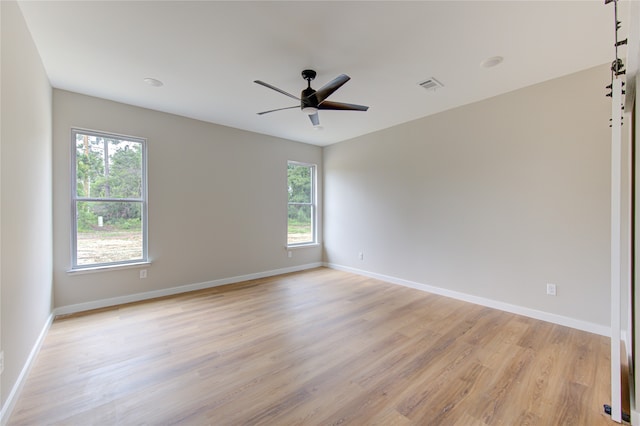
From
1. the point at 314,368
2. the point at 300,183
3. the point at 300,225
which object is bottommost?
the point at 314,368

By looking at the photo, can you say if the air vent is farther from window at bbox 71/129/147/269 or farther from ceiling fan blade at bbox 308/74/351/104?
window at bbox 71/129/147/269

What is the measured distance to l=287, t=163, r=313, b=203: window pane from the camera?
563cm

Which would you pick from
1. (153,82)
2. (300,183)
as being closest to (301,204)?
(300,183)

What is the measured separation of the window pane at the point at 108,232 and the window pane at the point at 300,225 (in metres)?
2.64

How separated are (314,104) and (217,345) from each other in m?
2.51

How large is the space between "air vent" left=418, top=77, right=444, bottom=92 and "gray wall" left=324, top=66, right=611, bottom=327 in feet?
2.83

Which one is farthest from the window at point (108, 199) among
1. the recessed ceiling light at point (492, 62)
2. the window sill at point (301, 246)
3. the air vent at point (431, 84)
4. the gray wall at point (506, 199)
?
the recessed ceiling light at point (492, 62)

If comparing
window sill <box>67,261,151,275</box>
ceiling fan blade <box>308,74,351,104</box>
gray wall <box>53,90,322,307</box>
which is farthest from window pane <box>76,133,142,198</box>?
ceiling fan blade <box>308,74,351,104</box>

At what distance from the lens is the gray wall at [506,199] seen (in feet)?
9.18

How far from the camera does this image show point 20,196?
2035 mm

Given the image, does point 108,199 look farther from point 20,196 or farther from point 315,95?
point 315,95

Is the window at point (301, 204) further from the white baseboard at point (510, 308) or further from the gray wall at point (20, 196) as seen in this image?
the gray wall at point (20, 196)

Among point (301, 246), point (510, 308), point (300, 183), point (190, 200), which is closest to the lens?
point (510, 308)

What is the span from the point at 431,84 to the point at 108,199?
4351 millimetres
